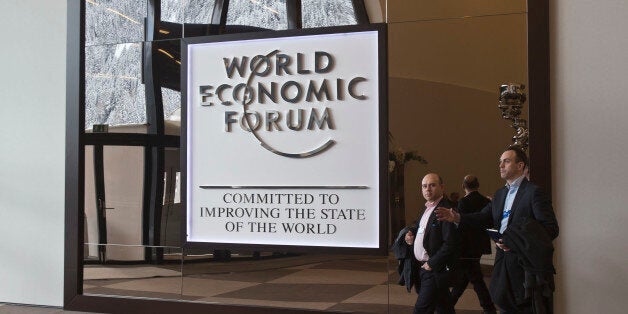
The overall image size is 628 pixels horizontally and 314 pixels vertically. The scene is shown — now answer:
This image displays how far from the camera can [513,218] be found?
5.62 meters

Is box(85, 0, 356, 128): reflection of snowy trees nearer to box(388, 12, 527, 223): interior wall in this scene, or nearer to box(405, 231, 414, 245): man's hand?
box(388, 12, 527, 223): interior wall

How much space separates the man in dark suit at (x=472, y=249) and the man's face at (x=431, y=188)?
24 centimetres

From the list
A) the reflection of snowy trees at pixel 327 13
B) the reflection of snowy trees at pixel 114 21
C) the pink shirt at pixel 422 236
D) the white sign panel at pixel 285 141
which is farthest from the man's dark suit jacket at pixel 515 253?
the reflection of snowy trees at pixel 114 21

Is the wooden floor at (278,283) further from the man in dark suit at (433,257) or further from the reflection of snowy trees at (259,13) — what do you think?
the reflection of snowy trees at (259,13)

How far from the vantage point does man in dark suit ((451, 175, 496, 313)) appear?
6527mm

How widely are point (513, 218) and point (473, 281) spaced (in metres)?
1.16

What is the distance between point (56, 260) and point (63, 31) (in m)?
2.41

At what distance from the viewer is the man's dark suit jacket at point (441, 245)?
5.96m

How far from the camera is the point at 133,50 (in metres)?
7.90

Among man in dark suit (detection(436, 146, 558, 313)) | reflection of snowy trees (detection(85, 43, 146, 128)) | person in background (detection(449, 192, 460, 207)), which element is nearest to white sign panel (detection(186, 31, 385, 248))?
reflection of snowy trees (detection(85, 43, 146, 128))

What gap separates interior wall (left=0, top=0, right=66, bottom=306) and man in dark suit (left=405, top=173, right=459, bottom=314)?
402cm

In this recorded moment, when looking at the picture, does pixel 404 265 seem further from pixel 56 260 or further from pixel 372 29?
pixel 56 260

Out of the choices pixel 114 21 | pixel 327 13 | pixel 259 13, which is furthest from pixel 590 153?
pixel 114 21

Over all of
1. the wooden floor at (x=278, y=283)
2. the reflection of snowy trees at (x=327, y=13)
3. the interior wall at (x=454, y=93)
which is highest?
the reflection of snowy trees at (x=327, y=13)
